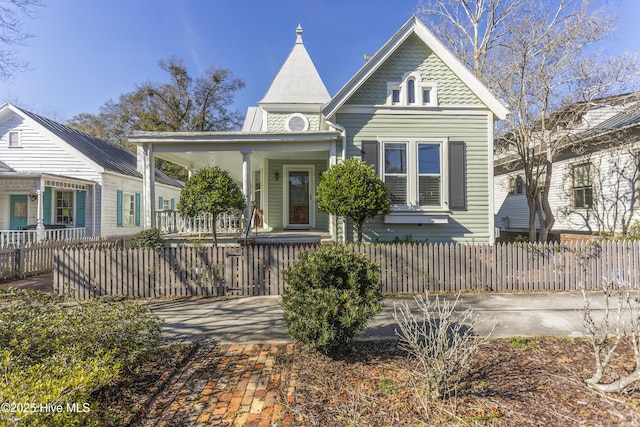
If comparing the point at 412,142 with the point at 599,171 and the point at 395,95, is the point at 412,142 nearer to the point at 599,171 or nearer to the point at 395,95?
the point at 395,95

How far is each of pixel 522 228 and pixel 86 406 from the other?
17.6 metres

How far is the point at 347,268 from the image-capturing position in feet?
12.9

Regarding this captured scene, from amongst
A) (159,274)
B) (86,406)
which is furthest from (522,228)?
(86,406)

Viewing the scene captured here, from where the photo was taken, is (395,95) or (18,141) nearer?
(395,95)

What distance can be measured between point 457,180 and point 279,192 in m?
6.48

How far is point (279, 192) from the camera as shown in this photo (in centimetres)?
1241

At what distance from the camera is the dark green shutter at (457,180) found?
366 inches

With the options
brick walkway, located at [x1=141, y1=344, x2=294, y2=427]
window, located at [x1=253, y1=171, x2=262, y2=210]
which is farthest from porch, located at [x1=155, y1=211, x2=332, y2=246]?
brick walkway, located at [x1=141, y1=344, x2=294, y2=427]

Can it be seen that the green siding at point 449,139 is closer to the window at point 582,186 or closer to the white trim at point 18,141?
the window at point 582,186

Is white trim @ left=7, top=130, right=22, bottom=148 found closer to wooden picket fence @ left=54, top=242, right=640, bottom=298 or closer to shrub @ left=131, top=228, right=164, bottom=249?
shrub @ left=131, top=228, right=164, bottom=249

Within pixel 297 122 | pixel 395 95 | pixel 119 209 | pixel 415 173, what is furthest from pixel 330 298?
pixel 119 209

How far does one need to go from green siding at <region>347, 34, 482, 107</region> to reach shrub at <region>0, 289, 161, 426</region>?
314 inches

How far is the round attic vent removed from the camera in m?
12.0

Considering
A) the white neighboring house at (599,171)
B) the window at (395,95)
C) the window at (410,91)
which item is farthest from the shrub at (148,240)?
the white neighboring house at (599,171)
